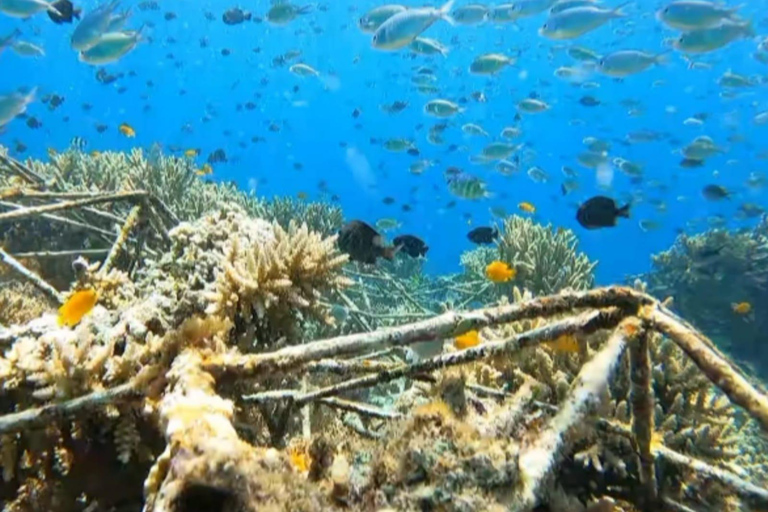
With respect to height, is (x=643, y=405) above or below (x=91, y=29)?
below

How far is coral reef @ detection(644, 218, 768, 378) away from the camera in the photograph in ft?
37.4

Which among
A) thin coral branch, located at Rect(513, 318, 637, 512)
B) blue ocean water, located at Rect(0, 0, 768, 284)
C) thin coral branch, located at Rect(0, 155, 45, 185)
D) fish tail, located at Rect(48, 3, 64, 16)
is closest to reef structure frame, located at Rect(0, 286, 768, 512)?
thin coral branch, located at Rect(513, 318, 637, 512)

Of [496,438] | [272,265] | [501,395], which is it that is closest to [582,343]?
[501,395]

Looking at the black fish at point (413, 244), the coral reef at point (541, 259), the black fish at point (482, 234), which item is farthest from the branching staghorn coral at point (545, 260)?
the black fish at point (413, 244)

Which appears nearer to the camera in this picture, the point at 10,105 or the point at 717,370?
the point at 717,370

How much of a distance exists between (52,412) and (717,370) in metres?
1.77

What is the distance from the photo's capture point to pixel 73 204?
3443 mm

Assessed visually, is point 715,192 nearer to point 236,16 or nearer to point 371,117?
point 236,16

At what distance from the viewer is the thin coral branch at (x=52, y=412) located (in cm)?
167

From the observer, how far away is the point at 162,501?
1.07 meters

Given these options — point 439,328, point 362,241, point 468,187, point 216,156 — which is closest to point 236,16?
point 216,156

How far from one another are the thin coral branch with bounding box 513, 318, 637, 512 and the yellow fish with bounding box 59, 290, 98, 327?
2.12 meters

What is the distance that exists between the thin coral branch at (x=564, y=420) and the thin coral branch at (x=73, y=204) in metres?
2.96

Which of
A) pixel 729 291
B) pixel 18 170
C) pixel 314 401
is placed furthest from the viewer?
pixel 729 291
